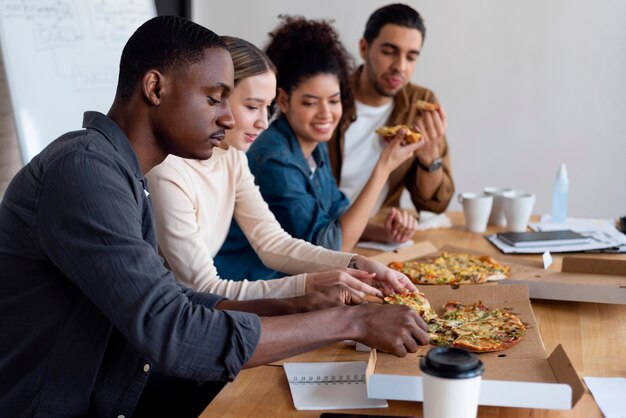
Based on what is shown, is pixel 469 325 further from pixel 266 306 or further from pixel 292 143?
pixel 292 143

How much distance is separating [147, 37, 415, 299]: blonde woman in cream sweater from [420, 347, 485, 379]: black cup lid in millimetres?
647

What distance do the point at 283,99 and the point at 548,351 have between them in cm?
121

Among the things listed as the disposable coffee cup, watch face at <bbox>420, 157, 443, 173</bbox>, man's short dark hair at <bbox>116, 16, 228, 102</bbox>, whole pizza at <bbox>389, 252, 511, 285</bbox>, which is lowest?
whole pizza at <bbox>389, 252, 511, 285</bbox>

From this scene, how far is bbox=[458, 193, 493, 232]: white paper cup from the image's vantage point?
7.98ft

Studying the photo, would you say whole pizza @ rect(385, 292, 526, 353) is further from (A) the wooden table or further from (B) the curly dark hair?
(B) the curly dark hair

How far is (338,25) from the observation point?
4.23 m

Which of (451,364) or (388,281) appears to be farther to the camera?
(388,281)

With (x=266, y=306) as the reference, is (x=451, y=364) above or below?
above

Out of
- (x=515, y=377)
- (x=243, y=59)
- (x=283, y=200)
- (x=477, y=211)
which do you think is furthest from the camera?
(x=477, y=211)

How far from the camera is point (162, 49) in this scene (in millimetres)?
1240

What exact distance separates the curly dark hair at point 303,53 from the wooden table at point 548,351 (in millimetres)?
927

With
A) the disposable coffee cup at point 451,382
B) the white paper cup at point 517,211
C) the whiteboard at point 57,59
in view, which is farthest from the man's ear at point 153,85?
the whiteboard at point 57,59

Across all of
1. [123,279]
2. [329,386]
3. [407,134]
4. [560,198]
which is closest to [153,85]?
[123,279]

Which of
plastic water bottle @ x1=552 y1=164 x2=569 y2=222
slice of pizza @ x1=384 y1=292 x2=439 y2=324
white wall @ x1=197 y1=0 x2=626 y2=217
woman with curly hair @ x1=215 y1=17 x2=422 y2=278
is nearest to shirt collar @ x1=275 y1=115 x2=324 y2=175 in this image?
woman with curly hair @ x1=215 y1=17 x2=422 y2=278
